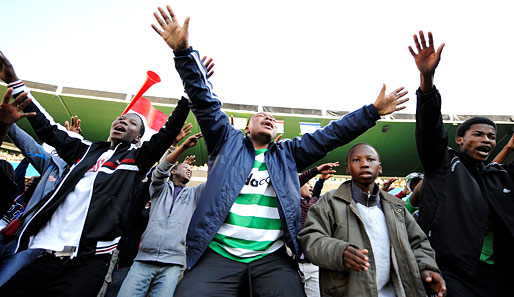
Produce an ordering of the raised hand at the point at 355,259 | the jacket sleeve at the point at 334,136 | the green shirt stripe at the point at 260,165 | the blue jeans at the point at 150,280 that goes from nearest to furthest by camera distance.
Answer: the raised hand at the point at 355,259, the green shirt stripe at the point at 260,165, the jacket sleeve at the point at 334,136, the blue jeans at the point at 150,280

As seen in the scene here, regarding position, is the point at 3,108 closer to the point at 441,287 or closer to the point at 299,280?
the point at 299,280

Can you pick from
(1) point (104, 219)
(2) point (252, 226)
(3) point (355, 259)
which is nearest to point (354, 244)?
(3) point (355, 259)

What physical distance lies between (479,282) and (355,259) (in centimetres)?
101

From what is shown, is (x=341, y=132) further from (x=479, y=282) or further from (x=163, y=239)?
(x=163, y=239)

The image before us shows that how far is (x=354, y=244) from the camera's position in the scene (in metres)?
1.83

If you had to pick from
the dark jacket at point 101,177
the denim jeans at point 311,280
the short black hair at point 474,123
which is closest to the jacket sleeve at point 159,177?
the dark jacket at point 101,177

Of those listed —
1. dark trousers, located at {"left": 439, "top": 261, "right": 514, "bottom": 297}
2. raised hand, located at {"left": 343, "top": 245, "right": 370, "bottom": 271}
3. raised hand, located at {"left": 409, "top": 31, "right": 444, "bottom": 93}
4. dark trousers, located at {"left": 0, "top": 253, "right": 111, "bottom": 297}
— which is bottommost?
dark trousers, located at {"left": 0, "top": 253, "right": 111, "bottom": 297}

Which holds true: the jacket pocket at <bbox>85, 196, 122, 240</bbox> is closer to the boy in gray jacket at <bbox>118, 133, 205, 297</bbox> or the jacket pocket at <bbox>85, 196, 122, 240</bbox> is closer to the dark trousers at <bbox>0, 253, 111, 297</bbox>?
the dark trousers at <bbox>0, 253, 111, 297</bbox>

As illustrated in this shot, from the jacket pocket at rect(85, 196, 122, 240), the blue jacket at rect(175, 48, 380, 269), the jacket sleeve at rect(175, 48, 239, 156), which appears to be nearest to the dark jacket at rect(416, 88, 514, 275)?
the blue jacket at rect(175, 48, 380, 269)

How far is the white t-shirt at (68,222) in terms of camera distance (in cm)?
200

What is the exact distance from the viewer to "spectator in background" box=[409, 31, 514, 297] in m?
1.90

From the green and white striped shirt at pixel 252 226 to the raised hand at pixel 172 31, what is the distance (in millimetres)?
1060

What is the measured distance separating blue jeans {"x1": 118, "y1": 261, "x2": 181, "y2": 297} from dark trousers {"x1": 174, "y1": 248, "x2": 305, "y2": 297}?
1.37 meters

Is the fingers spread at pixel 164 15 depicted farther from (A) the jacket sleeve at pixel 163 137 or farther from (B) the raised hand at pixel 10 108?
(B) the raised hand at pixel 10 108
